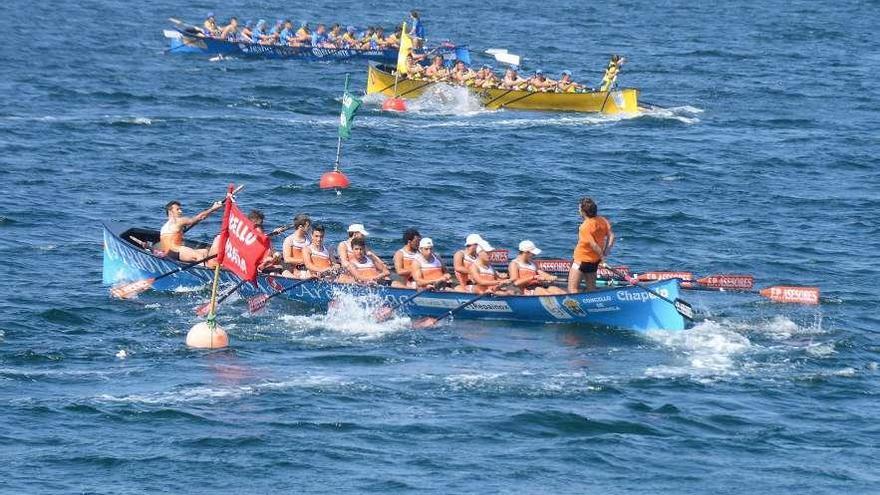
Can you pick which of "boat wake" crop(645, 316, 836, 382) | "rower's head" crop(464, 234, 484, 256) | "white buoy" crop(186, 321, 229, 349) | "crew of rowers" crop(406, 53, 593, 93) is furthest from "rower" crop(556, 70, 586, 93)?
"white buoy" crop(186, 321, 229, 349)

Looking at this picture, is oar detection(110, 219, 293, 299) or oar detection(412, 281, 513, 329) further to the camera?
oar detection(110, 219, 293, 299)

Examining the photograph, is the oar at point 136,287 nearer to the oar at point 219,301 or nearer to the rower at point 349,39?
the oar at point 219,301

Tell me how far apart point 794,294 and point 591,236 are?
4228 millimetres

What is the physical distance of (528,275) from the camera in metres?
30.0

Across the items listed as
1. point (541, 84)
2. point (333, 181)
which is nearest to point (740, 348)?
point (333, 181)

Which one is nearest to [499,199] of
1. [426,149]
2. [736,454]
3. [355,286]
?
[426,149]

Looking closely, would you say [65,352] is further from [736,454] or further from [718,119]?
[718,119]

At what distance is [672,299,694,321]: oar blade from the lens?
94.0ft

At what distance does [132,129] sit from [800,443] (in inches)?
1221

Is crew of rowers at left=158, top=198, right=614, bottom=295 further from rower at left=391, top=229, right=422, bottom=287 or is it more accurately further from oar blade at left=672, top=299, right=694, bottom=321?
oar blade at left=672, top=299, right=694, bottom=321

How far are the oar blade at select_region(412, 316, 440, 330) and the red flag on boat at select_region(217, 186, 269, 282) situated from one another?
3.74 meters

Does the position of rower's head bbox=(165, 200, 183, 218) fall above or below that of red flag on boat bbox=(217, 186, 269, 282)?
above

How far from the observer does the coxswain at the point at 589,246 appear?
28875 millimetres

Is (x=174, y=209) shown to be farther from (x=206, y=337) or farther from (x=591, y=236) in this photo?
(x=591, y=236)
